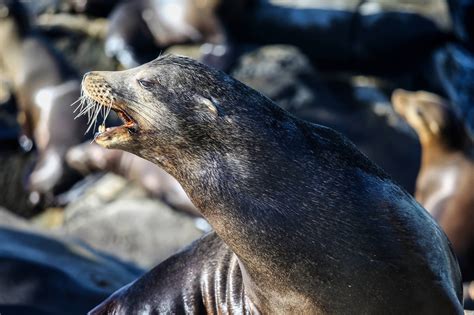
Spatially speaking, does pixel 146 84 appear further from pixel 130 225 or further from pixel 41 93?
pixel 41 93

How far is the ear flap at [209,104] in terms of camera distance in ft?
10.4

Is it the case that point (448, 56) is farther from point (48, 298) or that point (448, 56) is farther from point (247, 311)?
point (247, 311)

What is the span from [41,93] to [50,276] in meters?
7.98

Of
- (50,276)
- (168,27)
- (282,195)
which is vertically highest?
(282,195)

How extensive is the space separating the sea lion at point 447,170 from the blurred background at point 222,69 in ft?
0.06

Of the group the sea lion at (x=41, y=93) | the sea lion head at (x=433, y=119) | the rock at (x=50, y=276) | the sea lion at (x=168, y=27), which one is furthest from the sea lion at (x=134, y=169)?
the rock at (x=50, y=276)

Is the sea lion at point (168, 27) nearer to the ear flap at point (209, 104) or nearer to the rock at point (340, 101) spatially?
the rock at point (340, 101)

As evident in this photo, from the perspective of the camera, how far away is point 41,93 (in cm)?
1255

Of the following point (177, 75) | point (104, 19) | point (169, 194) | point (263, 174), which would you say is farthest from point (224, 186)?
point (104, 19)

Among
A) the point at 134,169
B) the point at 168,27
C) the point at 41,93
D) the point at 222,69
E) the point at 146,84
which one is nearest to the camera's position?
the point at 146,84

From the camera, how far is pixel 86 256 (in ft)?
18.3

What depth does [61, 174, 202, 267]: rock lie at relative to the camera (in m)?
7.68

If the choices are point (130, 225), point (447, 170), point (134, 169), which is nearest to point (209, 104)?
point (447, 170)

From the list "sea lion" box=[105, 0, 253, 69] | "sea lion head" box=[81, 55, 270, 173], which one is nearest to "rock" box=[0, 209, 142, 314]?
"sea lion head" box=[81, 55, 270, 173]
